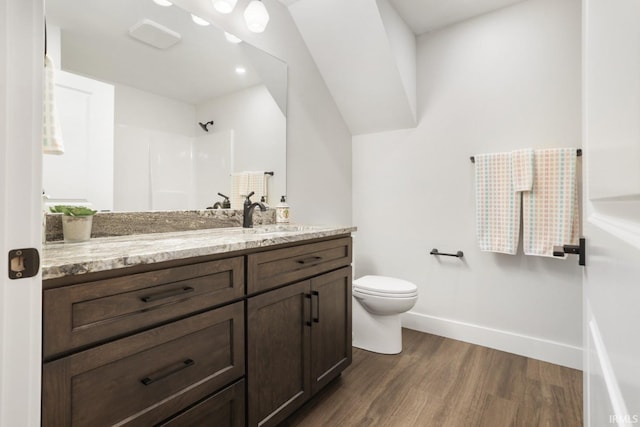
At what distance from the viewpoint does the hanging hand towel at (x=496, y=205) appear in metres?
2.15

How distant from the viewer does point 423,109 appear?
8.59 ft

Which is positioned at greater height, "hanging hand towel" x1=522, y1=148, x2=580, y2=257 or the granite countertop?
"hanging hand towel" x1=522, y1=148, x2=580, y2=257

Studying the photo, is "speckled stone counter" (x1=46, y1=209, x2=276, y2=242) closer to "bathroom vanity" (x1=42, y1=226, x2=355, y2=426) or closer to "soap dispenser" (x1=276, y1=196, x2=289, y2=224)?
"bathroom vanity" (x1=42, y1=226, x2=355, y2=426)

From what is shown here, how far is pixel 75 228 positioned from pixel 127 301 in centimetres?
54

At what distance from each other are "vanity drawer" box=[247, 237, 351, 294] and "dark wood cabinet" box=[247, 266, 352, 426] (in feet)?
0.14

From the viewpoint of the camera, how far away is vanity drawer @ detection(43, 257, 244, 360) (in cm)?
72

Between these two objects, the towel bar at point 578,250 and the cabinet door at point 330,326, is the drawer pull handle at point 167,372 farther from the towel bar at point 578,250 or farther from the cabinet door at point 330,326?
the towel bar at point 578,250

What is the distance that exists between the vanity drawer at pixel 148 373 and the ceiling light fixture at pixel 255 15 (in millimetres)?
1672

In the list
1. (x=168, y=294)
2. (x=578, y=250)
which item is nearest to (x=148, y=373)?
(x=168, y=294)

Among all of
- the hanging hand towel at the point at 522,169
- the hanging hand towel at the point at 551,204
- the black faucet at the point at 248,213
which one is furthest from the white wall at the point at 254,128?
the hanging hand towel at the point at 551,204

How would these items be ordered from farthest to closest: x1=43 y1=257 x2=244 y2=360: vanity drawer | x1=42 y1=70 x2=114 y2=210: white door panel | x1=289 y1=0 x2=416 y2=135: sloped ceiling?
x1=289 y1=0 x2=416 y2=135: sloped ceiling < x1=42 y1=70 x2=114 y2=210: white door panel < x1=43 y1=257 x2=244 y2=360: vanity drawer

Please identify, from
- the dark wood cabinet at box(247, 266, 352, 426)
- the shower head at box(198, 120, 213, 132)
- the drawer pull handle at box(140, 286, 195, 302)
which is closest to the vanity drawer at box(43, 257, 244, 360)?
the drawer pull handle at box(140, 286, 195, 302)

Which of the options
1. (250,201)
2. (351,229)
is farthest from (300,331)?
(250,201)

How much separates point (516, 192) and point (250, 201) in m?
1.80
